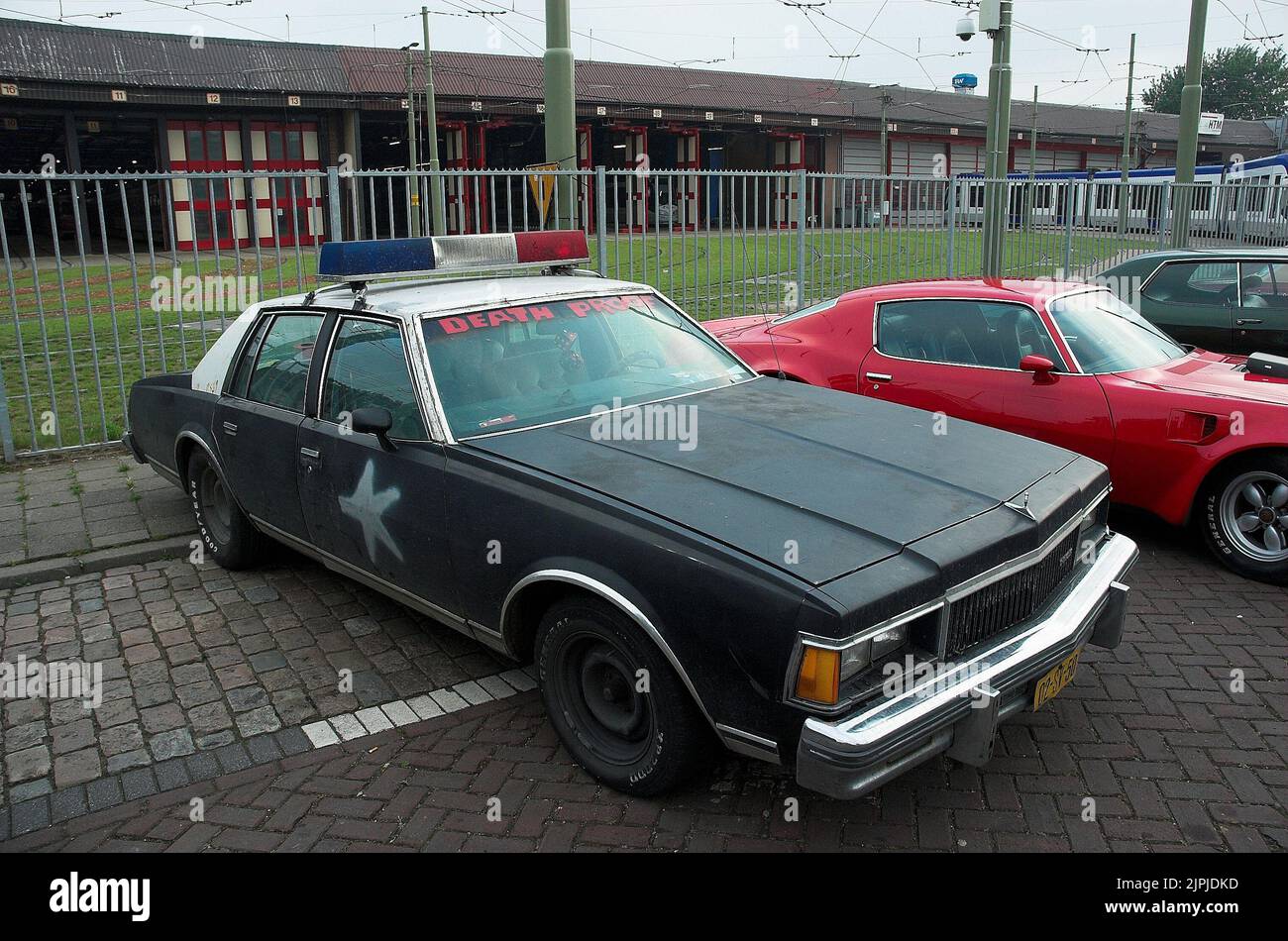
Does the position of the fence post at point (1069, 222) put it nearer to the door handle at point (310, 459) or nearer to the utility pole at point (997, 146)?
the utility pole at point (997, 146)

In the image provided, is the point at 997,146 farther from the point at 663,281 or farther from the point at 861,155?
the point at 861,155

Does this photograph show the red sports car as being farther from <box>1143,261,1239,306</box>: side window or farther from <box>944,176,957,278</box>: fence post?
<box>944,176,957,278</box>: fence post

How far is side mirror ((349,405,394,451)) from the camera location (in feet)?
13.0

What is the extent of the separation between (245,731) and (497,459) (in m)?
1.51

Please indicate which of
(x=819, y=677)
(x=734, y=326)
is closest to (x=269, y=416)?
(x=819, y=677)

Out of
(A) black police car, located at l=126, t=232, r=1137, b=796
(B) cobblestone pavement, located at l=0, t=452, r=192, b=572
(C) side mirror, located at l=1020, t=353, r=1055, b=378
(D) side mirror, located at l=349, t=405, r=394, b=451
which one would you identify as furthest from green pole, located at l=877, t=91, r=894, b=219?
(D) side mirror, located at l=349, t=405, r=394, b=451

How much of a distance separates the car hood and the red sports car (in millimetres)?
358

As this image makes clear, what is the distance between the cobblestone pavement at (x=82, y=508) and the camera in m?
5.86

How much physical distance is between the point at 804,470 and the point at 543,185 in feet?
18.6

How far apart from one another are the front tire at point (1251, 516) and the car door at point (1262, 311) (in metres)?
3.23

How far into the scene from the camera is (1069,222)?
1316 cm

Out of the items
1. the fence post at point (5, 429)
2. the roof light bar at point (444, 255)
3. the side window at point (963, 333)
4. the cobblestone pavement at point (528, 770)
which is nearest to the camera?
the cobblestone pavement at point (528, 770)

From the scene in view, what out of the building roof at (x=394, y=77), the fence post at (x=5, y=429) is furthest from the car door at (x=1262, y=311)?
the building roof at (x=394, y=77)
